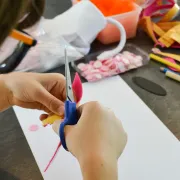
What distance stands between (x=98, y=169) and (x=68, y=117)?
91mm

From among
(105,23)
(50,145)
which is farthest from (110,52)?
(50,145)

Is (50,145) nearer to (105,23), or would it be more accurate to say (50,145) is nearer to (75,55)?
(75,55)

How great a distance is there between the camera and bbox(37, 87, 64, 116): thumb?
56cm

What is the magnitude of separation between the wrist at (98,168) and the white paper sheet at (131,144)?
12 centimetres

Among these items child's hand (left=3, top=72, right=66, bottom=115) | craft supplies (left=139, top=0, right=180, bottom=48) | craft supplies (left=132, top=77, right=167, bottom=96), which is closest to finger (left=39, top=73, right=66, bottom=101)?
child's hand (left=3, top=72, right=66, bottom=115)

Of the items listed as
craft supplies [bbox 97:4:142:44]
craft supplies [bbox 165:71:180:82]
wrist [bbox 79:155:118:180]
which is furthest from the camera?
craft supplies [bbox 97:4:142:44]

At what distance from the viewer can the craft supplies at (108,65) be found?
79cm

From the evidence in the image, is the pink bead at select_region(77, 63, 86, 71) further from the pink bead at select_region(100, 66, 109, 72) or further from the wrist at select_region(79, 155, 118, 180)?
the wrist at select_region(79, 155, 118, 180)

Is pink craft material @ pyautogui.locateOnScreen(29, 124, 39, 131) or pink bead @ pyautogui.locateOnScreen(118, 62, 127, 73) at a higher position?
pink bead @ pyautogui.locateOnScreen(118, 62, 127, 73)

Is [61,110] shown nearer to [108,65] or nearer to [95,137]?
[95,137]

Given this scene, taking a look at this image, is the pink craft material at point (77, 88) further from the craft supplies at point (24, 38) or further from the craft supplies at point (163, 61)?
the craft supplies at point (163, 61)

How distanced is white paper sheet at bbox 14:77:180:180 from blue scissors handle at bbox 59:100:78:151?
114mm

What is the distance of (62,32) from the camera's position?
86 cm

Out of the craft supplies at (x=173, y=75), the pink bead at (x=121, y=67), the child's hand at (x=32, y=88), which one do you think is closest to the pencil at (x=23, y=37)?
the child's hand at (x=32, y=88)
